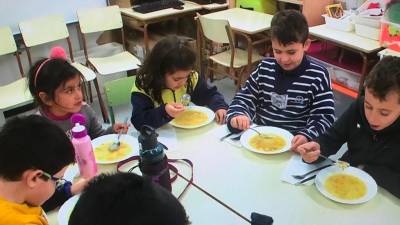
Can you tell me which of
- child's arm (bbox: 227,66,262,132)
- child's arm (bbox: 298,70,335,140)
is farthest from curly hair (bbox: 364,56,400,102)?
child's arm (bbox: 227,66,262,132)

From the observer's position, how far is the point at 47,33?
3.13 m

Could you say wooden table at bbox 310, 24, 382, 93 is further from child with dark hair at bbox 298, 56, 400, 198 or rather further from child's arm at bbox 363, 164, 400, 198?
child's arm at bbox 363, 164, 400, 198

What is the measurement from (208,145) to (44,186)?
0.64 metres

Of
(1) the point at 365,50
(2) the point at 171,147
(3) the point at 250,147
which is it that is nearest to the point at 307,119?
(3) the point at 250,147

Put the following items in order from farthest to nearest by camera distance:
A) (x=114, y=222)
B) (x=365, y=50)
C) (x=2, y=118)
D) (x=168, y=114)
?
(x=2, y=118) → (x=365, y=50) → (x=168, y=114) → (x=114, y=222)

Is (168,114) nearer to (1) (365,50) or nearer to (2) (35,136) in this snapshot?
(2) (35,136)

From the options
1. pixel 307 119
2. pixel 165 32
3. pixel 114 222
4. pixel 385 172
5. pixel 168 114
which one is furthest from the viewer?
pixel 165 32

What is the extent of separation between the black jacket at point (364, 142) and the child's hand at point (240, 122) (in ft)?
0.93

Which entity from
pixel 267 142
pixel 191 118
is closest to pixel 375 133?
pixel 267 142

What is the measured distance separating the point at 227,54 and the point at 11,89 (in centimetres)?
178

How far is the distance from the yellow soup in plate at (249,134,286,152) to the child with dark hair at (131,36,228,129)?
8.7 inches

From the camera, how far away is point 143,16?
11.2 feet

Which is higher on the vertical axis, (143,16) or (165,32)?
(143,16)

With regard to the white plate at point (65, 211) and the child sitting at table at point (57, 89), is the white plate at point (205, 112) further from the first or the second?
the white plate at point (65, 211)
